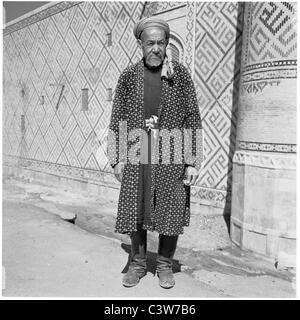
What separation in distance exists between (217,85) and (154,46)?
3.70 metres

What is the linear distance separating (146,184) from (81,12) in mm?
7679

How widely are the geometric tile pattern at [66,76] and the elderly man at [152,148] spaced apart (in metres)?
5.23

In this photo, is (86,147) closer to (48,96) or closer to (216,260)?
(48,96)

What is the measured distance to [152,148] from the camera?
8.64 ft

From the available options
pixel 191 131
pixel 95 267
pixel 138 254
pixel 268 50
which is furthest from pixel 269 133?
pixel 95 267

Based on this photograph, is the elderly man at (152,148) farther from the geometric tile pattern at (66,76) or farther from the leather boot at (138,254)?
the geometric tile pattern at (66,76)

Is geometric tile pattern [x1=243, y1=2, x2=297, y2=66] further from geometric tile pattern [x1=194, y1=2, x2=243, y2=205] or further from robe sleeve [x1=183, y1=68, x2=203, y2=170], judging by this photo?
robe sleeve [x1=183, y1=68, x2=203, y2=170]

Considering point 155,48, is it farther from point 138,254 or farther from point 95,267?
point 95,267

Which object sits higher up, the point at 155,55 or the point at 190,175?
the point at 155,55

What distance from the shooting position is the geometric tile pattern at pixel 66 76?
834 centimetres

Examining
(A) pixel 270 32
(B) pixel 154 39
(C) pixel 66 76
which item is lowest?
(B) pixel 154 39

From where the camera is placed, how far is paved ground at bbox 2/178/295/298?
254 centimetres

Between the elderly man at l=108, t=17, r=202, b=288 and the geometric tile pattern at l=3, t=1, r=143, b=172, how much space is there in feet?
17.2

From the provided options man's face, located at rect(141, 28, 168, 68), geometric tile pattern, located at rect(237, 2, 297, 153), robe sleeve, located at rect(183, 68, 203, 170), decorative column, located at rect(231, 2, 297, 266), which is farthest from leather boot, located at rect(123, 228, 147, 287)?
geometric tile pattern, located at rect(237, 2, 297, 153)
